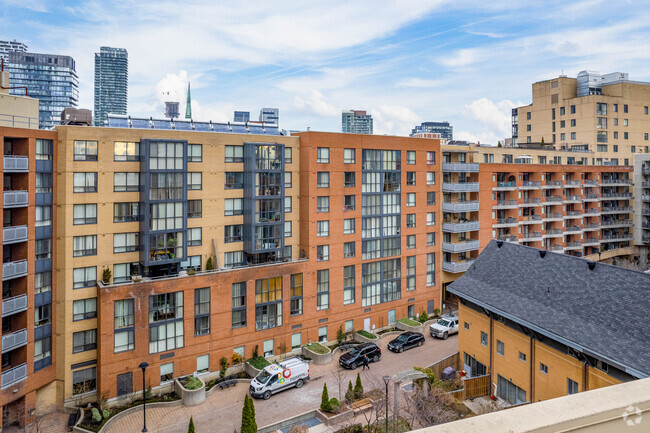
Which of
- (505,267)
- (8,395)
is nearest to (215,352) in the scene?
(8,395)

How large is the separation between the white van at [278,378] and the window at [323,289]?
9.68m

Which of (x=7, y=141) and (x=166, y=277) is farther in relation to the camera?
(x=166, y=277)

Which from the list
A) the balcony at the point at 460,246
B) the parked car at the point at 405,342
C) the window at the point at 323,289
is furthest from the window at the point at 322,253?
the balcony at the point at 460,246

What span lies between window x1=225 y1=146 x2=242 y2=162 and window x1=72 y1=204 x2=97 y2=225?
12.8 m

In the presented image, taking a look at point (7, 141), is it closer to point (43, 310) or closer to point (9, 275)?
point (9, 275)

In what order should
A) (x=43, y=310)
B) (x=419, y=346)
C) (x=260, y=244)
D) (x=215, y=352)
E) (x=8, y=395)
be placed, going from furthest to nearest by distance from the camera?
(x=419, y=346), (x=260, y=244), (x=215, y=352), (x=43, y=310), (x=8, y=395)

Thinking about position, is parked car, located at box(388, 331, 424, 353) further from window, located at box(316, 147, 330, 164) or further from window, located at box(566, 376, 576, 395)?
window, located at box(316, 147, 330, 164)

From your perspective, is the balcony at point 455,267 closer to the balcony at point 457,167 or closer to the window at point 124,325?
the balcony at point 457,167

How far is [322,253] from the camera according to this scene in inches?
1966

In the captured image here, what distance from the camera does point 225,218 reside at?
44.8 meters

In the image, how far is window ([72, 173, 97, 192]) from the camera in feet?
122

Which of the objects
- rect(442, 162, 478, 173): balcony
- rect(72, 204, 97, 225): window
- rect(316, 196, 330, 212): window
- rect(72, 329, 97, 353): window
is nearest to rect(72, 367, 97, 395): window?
rect(72, 329, 97, 353): window

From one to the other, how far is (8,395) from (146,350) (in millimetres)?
9865

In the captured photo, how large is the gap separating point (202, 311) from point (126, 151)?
15.8 meters
